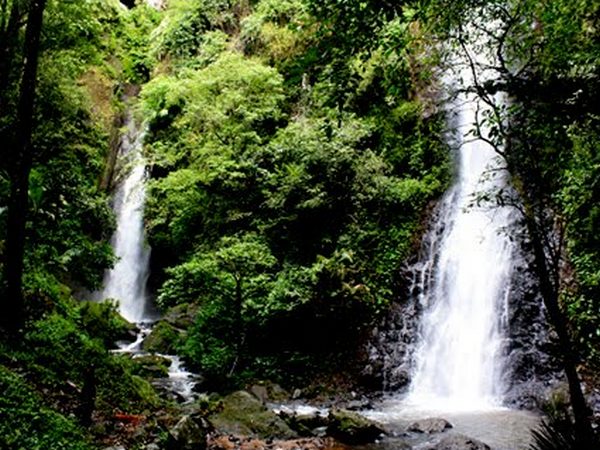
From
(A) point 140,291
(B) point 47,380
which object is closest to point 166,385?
(B) point 47,380

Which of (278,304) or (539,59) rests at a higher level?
(539,59)

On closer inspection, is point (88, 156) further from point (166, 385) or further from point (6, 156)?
point (166, 385)

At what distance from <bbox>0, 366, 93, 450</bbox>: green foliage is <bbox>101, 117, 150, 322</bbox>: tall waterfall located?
15.4 metres

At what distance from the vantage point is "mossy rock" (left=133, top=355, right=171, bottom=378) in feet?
40.9

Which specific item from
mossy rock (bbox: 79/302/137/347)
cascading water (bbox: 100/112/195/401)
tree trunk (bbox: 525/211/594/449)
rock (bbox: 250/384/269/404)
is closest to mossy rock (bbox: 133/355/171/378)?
mossy rock (bbox: 79/302/137/347)

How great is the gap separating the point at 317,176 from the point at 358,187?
3.77 feet

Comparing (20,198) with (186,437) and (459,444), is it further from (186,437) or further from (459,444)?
(459,444)

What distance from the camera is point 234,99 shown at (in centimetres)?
1667

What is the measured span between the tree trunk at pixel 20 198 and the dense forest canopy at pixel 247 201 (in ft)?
0.08

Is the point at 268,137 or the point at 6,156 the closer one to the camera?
the point at 6,156

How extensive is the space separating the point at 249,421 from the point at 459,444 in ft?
10.5

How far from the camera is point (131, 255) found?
21.2 meters

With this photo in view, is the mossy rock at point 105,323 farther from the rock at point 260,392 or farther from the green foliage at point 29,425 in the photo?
the green foliage at point 29,425

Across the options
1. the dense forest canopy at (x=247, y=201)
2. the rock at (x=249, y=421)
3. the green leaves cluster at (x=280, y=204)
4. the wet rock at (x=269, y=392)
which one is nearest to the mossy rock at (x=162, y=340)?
the dense forest canopy at (x=247, y=201)
